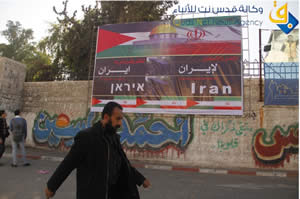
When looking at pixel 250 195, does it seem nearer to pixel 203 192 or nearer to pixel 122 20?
pixel 203 192

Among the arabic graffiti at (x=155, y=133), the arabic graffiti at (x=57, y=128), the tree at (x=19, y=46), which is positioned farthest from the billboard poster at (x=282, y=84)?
the tree at (x=19, y=46)

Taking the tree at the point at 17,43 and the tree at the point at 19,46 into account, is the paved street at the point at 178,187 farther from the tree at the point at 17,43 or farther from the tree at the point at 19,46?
the tree at the point at 17,43

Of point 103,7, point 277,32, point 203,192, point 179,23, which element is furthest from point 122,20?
point 203,192

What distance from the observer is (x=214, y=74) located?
747 centimetres

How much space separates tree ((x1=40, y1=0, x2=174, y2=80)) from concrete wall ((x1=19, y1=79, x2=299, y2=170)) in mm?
5563

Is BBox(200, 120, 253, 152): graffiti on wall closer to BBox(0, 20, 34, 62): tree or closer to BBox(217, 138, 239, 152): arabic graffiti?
BBox(217, 138, 239, 152): arabic graffiti

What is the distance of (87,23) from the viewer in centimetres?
1387

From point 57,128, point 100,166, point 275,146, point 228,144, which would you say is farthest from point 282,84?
point 57,128

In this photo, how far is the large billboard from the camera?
7.36m

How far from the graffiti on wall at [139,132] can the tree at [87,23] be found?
4916 mm

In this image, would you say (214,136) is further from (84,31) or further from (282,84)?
(84,31)

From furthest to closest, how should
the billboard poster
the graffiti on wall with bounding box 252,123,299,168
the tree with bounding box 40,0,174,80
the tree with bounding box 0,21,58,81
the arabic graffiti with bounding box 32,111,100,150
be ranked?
the tree with bounding box 0,21,58,81
the tree with bounding box 40,0,174,80
the arabic graffiti with bounding box 32,111,100,150
the billboard poster
the graffiti on wall with bounding box 252,123,299,168

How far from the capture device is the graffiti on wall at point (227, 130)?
23.2 feet

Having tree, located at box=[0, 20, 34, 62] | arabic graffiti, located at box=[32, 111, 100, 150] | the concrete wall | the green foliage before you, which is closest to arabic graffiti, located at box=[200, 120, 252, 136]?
the concrete wall
